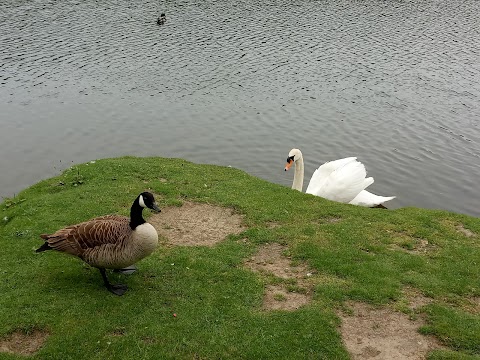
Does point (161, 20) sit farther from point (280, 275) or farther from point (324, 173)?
point (280, 275)

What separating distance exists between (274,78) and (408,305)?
87.2 feet

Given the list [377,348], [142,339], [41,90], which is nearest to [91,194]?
[142,339]

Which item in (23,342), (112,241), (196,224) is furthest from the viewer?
(196,224)

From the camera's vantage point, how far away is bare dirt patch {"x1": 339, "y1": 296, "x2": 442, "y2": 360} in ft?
29.2

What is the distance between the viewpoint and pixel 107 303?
985 cm

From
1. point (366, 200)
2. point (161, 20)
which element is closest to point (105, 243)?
point (366, 200)

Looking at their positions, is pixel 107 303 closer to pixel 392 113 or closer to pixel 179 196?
pixel 179 196

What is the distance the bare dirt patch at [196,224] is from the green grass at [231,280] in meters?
0.39

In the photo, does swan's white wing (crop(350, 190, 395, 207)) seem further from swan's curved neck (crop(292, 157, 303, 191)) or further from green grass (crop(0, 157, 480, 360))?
green grass (crop(0, 157, 480, 360))

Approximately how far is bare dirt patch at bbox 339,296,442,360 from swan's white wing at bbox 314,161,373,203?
7.39 metres

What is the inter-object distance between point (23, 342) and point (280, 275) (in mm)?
5648

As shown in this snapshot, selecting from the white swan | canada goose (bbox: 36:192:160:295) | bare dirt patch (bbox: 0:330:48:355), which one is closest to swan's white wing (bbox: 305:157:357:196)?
the white swan

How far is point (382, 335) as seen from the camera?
30.7ft

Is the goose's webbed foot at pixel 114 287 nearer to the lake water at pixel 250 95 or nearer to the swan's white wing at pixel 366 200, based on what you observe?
the swan's white wing at pixel 366 200
